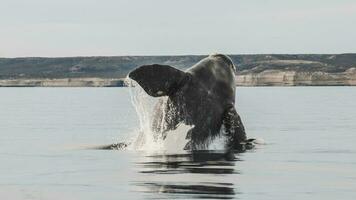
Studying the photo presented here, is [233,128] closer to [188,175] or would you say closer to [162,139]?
[162,139]

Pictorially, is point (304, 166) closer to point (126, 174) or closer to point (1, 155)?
point (126, 174)

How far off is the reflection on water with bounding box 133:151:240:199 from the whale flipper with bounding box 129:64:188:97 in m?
1.44

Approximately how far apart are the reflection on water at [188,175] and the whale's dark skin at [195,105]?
730 mm

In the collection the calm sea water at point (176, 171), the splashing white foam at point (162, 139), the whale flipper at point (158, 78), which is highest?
the whale flipper at point (158, 78)

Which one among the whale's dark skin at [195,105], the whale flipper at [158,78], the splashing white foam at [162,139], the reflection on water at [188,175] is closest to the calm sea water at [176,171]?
the reflection on water at [188,175]

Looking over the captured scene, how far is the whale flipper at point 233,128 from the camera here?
A: 22250 millimetres

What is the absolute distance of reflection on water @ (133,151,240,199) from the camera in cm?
1526

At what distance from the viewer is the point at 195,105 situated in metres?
22.2

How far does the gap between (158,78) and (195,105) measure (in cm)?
113

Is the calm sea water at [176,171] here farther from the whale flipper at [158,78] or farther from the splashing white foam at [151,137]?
the whale flipper at [158,78]

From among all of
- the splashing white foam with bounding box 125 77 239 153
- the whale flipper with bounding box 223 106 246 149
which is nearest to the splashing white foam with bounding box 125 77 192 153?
the splashing white foam with bounding box 125 77 239 153

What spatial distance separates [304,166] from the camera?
63.7 ft

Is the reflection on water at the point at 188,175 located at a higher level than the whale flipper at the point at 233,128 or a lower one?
lower

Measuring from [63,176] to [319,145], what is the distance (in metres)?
9.06
